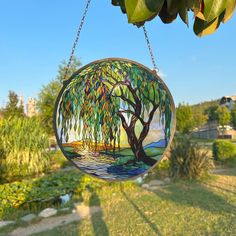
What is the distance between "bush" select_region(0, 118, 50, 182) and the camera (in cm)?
928

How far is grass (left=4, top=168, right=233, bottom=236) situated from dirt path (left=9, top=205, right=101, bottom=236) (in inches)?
8.4

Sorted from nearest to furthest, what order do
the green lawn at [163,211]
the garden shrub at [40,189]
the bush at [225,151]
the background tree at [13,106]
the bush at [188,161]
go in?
the green lawn at [163,211], the garden shrub at [40,189], the bush at [188,161], the bush at [225,151], the background tree at [13,106]

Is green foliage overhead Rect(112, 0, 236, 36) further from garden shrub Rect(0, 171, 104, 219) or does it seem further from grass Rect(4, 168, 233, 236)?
garden shrub Rect(0, 171, 104, 219)

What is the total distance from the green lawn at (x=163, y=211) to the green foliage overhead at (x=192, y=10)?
3.62 meters

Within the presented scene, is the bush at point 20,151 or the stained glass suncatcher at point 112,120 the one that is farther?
the bush at point 20,151

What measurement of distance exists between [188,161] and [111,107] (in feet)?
22.7

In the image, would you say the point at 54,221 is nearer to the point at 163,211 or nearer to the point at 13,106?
the point at 163,211

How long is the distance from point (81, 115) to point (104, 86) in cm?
22

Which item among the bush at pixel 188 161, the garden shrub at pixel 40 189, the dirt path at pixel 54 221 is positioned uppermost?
the bush at pixel 188 161

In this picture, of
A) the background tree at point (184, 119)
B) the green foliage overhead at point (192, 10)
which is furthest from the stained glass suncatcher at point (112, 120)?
the background tree at point (184, 119)

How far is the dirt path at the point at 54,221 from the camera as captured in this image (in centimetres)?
476

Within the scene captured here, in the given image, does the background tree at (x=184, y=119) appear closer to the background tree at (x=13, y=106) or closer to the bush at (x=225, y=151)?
the background tree at (x=13, y=106)

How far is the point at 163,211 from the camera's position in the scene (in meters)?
5.17

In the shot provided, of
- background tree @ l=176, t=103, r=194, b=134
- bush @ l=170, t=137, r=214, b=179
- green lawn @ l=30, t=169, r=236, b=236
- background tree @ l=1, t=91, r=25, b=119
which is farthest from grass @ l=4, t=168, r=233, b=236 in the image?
background tree @ l=176, t=103, r=194, b=134
